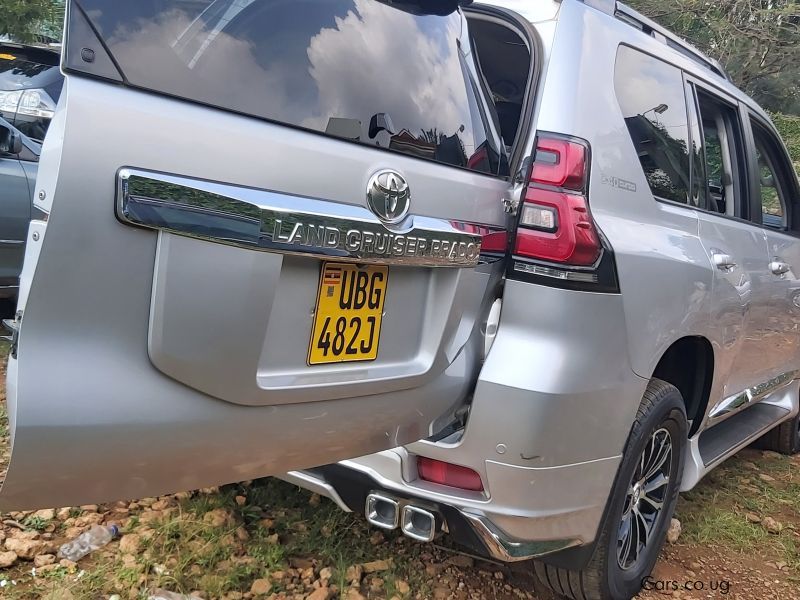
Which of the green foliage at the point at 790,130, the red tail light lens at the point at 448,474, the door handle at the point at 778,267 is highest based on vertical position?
the green foliage at the point at 790,130

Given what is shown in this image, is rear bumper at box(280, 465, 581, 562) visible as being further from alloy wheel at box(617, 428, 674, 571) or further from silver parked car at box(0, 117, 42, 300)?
silver parked car at box(0, 117, 42, 300)

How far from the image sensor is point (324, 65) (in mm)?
1507

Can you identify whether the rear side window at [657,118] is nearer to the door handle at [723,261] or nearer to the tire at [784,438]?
the door handle at [723,261]

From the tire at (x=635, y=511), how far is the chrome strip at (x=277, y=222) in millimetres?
993

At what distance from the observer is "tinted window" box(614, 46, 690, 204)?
220 cm

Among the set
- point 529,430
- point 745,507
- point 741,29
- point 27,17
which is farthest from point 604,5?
point 741,29

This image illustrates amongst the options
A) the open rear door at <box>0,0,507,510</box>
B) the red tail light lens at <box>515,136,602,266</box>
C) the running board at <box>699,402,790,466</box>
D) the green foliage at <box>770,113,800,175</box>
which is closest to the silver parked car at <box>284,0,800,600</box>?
the red tail light lens at <box>515,136,602,266</box>

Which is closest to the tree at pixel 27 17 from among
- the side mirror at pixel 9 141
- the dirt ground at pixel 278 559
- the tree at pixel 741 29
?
the side mirror at pixel 9 141

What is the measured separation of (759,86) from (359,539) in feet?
87.6

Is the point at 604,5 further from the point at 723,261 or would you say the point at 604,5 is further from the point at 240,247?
the point at 240,247

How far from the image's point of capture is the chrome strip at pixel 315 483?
81.1 inches

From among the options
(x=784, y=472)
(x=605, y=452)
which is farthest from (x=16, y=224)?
(x=784, y=472)

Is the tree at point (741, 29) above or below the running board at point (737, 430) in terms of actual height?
above

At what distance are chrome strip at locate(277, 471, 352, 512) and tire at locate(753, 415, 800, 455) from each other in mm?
3272
